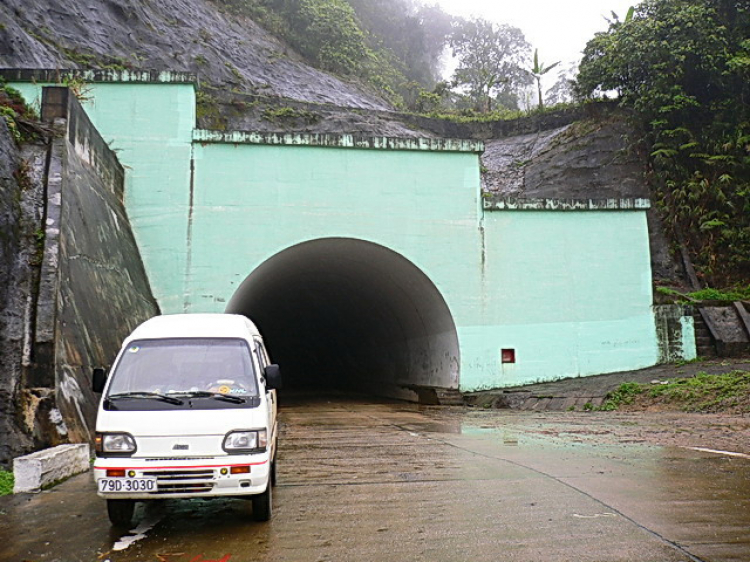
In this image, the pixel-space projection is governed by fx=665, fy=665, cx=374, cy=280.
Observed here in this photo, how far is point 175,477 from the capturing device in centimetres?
457

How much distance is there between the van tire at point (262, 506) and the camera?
15.9 feet

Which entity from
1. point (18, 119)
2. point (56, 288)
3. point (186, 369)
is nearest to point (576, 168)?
point (18, 119)

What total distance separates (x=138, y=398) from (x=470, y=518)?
2.60 meters

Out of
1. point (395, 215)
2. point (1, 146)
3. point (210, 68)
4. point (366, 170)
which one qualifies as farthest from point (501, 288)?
point (210, 68)

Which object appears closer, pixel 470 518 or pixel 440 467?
pixel 470 518

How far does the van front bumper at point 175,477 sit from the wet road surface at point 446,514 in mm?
315

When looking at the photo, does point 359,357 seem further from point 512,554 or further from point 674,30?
point 512,554

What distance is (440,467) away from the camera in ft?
23.7

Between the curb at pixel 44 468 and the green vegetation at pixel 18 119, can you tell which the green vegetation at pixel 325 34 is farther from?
the curb at pixel 44 468

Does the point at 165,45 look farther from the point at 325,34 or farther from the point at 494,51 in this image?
the point at 494,51

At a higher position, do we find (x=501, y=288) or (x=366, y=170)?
(x=366, y=170)

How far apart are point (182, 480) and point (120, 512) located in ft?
2.36

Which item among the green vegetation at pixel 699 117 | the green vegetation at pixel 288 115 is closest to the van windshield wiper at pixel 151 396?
the green vegetation at pixel 699 117

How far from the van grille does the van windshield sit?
60 cm
